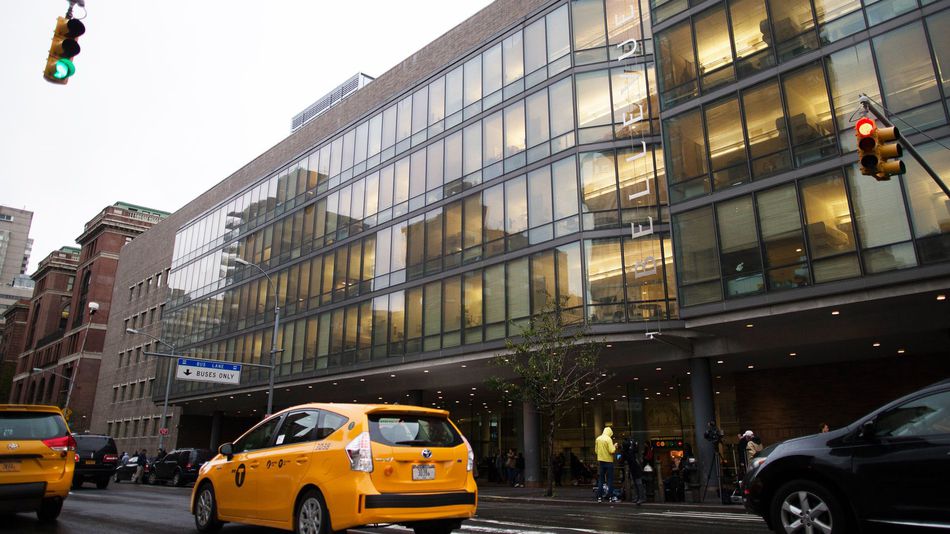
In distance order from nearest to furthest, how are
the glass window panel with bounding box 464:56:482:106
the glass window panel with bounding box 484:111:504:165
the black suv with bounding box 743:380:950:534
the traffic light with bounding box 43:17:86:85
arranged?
the black suv with bounding box 743:380:950:534 < the traffic light with bounding box 43:17:86:85 < the glass window panel with bounding box 484:111:504:165 < the glass window panel with bounding box 464:56:482:106

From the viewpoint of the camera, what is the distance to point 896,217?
17328 millimetres

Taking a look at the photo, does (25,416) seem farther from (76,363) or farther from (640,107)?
(76,363)

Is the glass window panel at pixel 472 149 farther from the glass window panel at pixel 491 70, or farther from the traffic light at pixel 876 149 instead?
the traffic light at pixel 876 149

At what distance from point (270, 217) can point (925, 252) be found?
122ft

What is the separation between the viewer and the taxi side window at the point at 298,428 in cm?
714

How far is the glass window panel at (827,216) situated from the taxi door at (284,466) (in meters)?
16.5

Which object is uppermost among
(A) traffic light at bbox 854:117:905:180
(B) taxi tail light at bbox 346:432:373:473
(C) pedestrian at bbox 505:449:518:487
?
(A) traffic light at bbox 854:117:905:180

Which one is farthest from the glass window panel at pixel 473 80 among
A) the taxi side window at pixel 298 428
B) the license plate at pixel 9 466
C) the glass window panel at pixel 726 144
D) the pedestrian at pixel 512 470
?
the license plate at pixel 9 466

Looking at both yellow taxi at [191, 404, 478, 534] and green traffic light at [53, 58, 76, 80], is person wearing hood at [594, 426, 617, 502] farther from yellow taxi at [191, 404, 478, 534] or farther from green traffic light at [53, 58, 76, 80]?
green traffic light at [53, 58, 76, 80]

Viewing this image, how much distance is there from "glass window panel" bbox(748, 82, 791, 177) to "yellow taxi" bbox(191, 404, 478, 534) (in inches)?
654

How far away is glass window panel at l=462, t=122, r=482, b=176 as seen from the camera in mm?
29422

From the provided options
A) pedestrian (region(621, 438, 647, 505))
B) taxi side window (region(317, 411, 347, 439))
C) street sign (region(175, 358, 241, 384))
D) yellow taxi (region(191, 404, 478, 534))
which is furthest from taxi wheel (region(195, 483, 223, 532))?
street sign (region(175, 358, 241, 384))

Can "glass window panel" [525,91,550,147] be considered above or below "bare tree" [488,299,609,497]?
above

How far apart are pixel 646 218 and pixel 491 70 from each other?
11.5 meters
